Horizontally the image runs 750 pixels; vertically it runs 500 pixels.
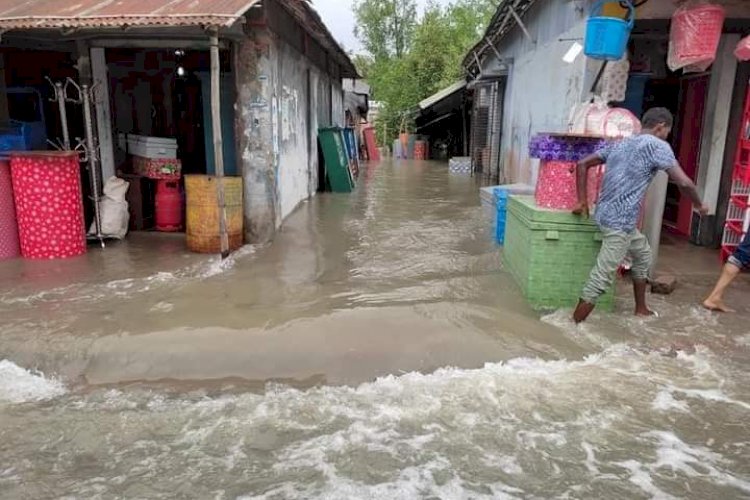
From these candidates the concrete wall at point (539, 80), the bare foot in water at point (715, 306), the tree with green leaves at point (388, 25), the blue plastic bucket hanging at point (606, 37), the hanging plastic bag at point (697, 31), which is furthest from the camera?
the tree with green leaves at point (388, 25)

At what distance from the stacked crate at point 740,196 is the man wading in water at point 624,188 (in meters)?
2.03

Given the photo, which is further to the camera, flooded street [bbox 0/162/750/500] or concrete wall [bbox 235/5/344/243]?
concrete wall [bbox 235/5/344/243]

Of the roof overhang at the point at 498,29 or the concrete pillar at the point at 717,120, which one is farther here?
the roof overhang at the point at 498,29

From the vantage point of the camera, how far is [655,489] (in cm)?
320

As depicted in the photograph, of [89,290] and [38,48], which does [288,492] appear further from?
[38,48]

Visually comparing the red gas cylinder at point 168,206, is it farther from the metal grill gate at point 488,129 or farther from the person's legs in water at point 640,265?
the metal grill gate at point 488,129

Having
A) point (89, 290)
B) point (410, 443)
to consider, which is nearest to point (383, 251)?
point (89, 290)

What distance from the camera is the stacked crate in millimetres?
6699

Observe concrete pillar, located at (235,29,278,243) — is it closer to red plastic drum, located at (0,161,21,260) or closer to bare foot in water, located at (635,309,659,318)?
red plastic drum, located at (0,161,21,260)

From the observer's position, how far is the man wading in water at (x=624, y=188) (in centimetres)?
489

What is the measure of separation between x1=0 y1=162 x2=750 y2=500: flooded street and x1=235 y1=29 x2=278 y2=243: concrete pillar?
3.67ft

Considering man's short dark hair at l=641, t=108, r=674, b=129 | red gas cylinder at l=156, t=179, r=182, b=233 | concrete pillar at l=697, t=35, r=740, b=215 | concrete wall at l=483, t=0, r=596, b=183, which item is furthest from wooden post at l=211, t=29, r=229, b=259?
concrete pillar at l=697, t=35, r=740, b=215

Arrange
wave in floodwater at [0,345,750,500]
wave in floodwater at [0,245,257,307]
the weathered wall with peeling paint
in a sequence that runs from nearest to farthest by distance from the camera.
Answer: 1. wave in floodwater at [0,345,750,500]
2. wave in floodwater at [0,245,257,307]
3. the weathered wall with peeling paint

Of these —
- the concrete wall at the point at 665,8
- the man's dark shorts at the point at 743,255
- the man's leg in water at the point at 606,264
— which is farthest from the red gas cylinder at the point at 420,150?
the man's leg in water at the point at 606,264
